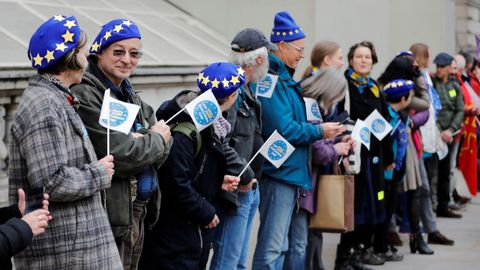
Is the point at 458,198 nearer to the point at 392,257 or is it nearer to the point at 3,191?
the point at 392,257

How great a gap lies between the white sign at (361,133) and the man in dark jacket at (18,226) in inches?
170

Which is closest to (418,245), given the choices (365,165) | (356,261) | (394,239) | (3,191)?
(394,239)

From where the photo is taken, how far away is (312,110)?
791 cm

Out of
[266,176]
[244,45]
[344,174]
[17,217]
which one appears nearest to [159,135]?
[17,217]

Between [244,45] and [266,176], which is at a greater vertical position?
[244,45]

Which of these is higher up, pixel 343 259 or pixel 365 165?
pixel 365 165

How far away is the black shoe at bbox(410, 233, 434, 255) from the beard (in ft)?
12.5

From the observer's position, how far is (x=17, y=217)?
14.4 feet

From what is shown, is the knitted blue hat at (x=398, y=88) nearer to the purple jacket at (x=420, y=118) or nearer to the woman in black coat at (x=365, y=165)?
the woman in black coat at (x=365, y=165)

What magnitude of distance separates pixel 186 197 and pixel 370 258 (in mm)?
4097

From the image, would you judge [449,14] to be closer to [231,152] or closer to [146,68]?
[146,68]

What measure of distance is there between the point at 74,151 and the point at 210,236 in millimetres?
1500

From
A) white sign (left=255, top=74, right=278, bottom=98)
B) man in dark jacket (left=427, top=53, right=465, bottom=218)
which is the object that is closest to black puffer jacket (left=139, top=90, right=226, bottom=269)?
white sign (left=255, top=74, right=278, bottom=98)

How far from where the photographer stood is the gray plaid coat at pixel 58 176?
4.58 metres
